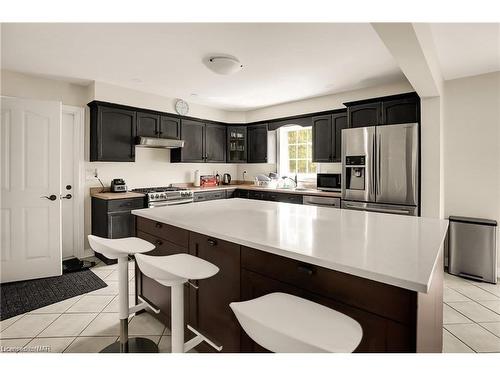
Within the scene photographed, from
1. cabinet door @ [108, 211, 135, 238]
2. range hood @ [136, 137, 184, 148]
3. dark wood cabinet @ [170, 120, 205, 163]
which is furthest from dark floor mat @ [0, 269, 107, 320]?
dark wood cabinet @ [170, 120, 205, 163]

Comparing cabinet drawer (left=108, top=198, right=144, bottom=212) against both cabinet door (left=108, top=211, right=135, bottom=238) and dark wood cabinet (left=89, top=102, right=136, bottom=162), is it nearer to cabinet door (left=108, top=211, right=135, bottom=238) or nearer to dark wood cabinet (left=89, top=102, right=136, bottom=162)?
cabinet door (left=108, top=211, right=135, bottom=238)

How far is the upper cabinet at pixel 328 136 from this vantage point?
4379 millimetres

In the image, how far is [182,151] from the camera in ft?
16.0

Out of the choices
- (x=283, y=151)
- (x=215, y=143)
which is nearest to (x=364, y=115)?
(x=283, y=151)

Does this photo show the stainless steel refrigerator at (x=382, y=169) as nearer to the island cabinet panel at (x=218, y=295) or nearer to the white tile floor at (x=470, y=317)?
the white tile floor at (x=470, y=317)

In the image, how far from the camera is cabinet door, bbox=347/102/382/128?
3.76 meters

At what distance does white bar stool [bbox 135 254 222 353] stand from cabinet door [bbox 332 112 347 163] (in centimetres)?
340

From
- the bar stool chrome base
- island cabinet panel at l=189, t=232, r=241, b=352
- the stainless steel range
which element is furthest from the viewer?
the stainless steel range

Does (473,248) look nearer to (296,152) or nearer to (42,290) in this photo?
(296,152)

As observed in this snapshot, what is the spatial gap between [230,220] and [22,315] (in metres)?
2.15

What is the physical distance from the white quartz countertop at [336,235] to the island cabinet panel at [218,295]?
0.40ft

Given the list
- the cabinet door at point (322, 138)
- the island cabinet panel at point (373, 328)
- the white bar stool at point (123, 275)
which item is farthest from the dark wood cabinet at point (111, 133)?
the island cabinet panel at point (373, 328)
